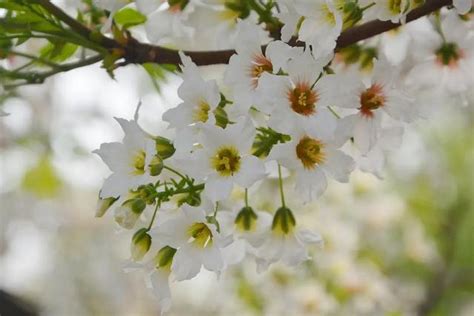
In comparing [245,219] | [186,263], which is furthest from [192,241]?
[245,219]

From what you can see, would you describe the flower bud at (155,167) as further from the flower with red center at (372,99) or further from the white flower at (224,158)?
the flower with red center at (372,99)

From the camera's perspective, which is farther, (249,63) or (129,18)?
(129,18)

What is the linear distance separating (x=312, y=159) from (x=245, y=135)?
55 millimetres

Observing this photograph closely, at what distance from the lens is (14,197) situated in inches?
107

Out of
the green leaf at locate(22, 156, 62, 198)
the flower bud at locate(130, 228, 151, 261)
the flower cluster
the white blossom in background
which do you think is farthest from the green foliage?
the green leaf at locate(22, 156, 62, 198)

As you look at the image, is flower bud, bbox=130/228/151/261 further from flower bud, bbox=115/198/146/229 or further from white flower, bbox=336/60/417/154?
white flower, bbox=336/60/417/154

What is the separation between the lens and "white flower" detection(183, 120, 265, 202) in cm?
55

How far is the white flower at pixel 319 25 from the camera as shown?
0.55 m

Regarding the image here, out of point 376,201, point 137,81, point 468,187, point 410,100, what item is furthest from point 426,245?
point 410,100

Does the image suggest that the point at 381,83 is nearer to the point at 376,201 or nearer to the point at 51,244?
the point at 376,201

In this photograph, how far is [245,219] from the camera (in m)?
0.71

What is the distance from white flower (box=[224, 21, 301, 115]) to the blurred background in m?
0.29

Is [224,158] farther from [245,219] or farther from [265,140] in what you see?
[245,219]

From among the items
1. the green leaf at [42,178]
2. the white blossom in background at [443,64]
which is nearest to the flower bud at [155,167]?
the white blossom in background at [443,64]
